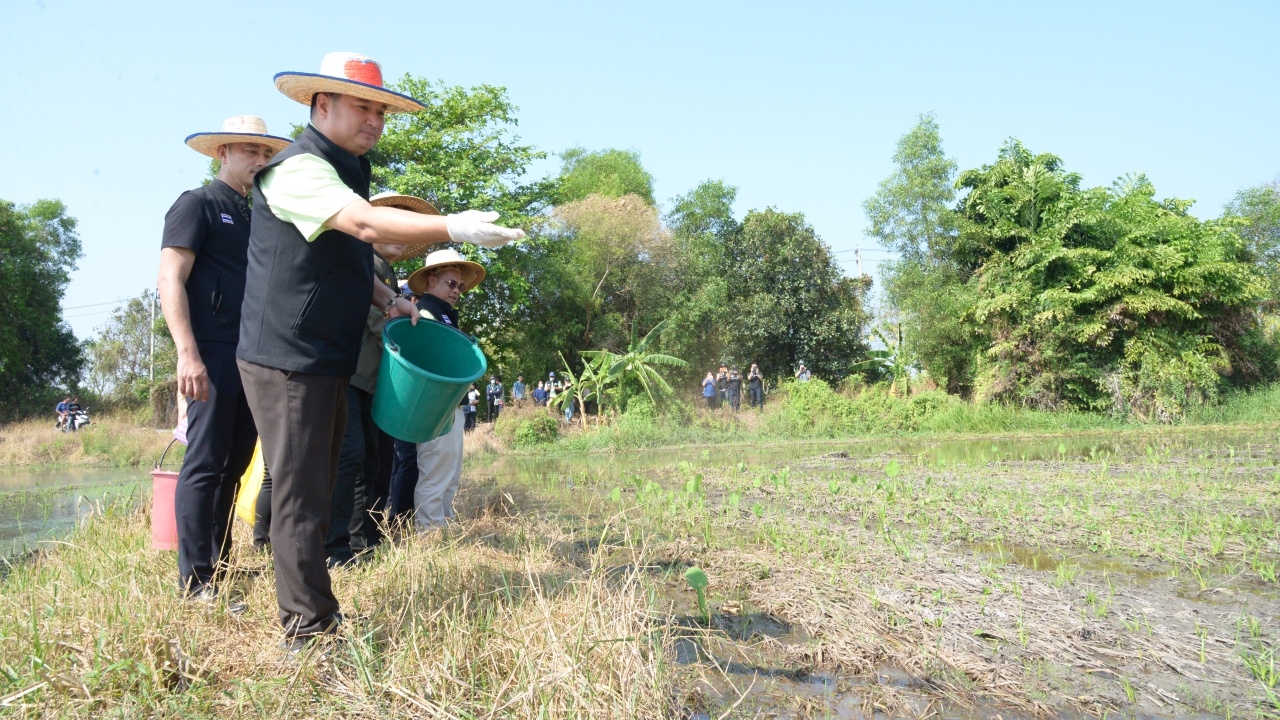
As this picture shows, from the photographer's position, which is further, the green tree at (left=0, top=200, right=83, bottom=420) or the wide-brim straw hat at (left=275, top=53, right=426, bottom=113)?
the green tree at (left=0, top=200, right=83, bottom=420)

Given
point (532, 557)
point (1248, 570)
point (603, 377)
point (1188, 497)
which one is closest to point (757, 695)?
point (532, 557)

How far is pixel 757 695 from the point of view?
2609 mm

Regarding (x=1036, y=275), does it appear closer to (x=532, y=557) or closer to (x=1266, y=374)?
(x=1266, y=374)

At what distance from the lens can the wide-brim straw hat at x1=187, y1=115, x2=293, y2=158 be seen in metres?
3.70

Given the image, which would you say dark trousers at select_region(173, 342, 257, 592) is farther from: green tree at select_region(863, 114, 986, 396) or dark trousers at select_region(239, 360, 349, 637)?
green tree at select_region(863, 114, 986, 396)

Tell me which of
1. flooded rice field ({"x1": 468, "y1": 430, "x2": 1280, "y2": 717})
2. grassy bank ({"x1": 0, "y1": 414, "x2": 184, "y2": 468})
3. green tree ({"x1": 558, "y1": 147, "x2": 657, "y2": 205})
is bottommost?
grassy bank ({"x1": 0, "y1": 414, "x2": 184, "y2": 468})

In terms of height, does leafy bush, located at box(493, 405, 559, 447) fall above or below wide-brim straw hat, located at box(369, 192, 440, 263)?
below

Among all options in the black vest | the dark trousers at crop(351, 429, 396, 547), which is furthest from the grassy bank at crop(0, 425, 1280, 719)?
the black vest

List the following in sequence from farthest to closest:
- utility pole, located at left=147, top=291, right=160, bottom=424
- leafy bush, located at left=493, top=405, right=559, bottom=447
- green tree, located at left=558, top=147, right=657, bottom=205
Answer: green tree, located at left=558, top=147, right=657, bottom=205 < utility pole, located at left=147, top=291, right=160, bottom=424 < leafy bush, located at left=493, top=405, right=559, bottom=447

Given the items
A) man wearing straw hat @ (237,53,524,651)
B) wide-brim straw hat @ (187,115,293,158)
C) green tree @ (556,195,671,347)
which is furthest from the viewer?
green tree @ (556,195,671,347)

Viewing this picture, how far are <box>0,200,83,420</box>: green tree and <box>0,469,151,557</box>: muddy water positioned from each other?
23.0 metres

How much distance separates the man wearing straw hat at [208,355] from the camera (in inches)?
126

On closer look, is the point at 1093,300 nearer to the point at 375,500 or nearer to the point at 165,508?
the point at 375,500

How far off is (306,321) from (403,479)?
2.31m
